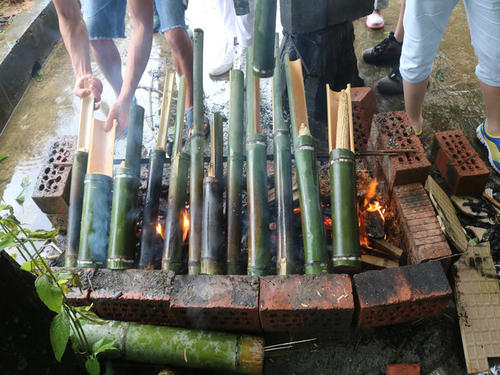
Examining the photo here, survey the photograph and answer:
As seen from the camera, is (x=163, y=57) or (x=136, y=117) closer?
(x=136, y=117)

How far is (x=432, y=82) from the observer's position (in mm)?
→ 4805

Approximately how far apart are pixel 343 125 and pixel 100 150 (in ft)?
6.08

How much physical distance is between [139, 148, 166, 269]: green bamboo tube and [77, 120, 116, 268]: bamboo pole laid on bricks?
27cm

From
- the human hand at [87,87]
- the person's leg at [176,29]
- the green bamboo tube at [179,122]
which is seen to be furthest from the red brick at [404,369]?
the person's leg at [176,29]

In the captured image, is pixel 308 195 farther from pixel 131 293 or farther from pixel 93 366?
pixel 93 366

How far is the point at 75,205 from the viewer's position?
282 cm

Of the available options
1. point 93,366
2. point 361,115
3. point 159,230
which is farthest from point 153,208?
point 361,115

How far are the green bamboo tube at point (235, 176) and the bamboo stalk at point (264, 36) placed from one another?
4.52 feet

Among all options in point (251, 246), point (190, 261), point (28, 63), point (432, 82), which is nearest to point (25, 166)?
point (28, 63)

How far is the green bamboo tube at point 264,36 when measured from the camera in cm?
128

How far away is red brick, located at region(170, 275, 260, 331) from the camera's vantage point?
7.22ft

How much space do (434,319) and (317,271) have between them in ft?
3.62

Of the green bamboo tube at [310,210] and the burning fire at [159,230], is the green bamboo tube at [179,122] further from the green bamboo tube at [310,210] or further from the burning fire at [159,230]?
the green bamboo tube at [310,210]

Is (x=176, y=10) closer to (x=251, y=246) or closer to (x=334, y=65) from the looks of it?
(x=334, y=65)
